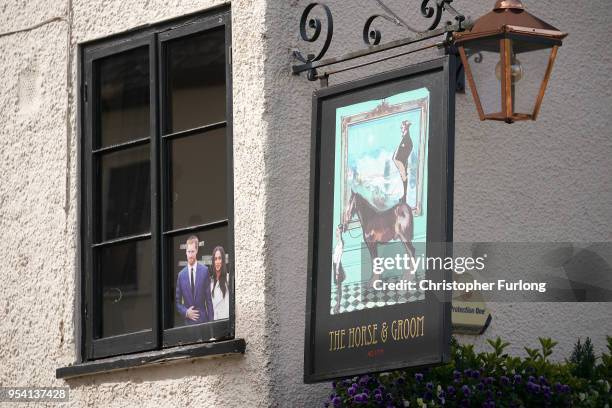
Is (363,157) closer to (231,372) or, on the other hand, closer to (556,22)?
(231,372)

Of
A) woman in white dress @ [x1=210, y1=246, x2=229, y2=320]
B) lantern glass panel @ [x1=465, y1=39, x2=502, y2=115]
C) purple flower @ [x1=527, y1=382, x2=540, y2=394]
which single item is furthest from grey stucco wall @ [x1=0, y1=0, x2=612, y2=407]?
lantern glass panel @ [x1=465, y1=39, x2=502, y2=115]

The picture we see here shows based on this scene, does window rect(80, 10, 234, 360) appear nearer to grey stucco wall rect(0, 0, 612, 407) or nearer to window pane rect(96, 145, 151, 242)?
window pane rect(96, 145, 151, 242)

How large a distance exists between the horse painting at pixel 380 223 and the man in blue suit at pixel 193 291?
1.11m

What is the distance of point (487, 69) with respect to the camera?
6508mm

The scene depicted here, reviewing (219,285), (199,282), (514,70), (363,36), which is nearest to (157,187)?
(199,282)

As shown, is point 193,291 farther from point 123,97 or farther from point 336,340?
point 123,97

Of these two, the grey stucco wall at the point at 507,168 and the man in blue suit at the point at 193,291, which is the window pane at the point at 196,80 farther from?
the man in blue suit at the point at 193,291

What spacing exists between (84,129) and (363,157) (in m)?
2.15

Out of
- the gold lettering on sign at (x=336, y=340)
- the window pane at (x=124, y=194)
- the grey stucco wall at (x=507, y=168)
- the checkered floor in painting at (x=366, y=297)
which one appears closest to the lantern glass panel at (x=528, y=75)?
the checkered floor in painting at (x=366, y=297)

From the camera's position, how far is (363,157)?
22.2ft

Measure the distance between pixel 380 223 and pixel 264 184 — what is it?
82 cm

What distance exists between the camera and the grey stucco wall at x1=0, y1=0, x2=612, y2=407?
7148 mm

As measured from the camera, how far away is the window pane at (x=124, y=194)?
8.01 m

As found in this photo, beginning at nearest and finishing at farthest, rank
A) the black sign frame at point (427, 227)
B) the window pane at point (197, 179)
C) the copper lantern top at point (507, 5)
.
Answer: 1. the black sign frame at point (427, 227)
2. the copper lantern top at point (507, 5)
3. the window pane at point (197, 179)
